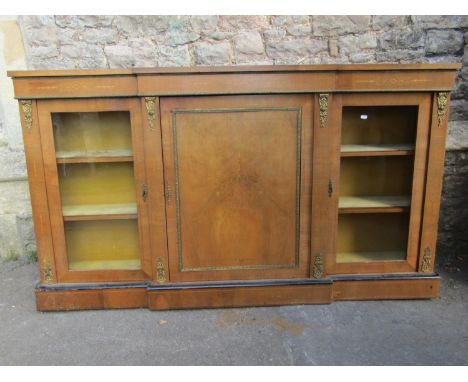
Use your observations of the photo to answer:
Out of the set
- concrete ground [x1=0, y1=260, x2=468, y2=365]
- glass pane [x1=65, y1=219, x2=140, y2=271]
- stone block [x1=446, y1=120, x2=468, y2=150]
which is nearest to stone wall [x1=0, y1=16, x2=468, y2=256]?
stone block [x1=446, y1=120, x2=468, y2=150]

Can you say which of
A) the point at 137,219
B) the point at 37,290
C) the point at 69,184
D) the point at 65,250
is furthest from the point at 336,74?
the point at 37,290

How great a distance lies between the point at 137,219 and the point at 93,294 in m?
0.60

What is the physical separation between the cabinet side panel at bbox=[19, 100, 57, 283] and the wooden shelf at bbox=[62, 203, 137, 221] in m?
0.14

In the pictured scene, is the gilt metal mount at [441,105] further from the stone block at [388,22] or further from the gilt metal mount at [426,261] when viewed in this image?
the stone block at [388,22]

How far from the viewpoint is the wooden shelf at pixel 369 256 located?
97.0 inches

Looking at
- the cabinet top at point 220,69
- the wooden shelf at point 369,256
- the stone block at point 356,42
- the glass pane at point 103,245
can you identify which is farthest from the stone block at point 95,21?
the wooden shelf at point 369,256

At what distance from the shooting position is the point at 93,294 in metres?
2.38


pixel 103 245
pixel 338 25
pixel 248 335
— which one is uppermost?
pixel 338 25

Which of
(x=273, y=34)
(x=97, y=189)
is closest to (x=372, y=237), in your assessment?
(x=273, y=34)

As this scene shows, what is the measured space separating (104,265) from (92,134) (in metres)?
0.92

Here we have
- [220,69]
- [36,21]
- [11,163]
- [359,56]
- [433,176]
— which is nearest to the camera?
[220,69]

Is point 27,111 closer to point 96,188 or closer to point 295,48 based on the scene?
point 96,188

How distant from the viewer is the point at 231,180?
225 centimetres

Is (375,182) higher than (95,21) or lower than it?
lower
